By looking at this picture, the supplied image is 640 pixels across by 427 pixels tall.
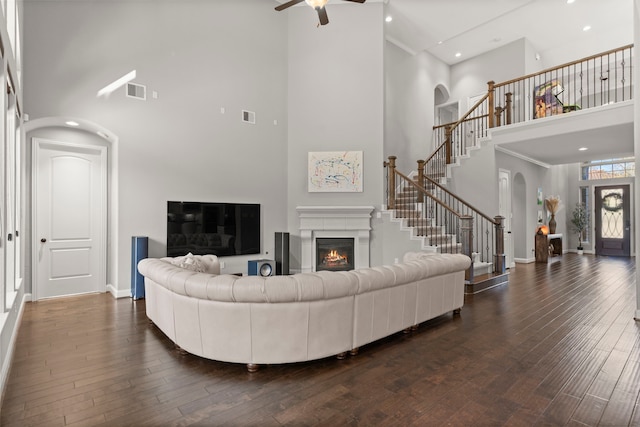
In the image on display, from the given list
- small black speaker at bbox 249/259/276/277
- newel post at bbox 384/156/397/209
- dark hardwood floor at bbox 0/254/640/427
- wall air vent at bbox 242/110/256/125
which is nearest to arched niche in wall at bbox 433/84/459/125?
newel post at bbox 384/156/397/209

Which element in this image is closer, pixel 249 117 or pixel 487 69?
pixel 249 117

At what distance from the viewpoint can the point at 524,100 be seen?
8.80 metres

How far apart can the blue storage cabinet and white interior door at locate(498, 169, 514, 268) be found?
7.56m

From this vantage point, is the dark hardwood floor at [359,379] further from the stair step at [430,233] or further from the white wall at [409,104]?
the white wall at [409,104]

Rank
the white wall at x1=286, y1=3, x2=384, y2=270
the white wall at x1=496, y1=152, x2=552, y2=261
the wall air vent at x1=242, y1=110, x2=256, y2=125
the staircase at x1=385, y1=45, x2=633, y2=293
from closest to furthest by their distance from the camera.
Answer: the staircase at x1=385, y1=45, x2=633, y2=293 < the wall air vent at x1=242, y1=110, x2=256, y2=125 < the white wall at x1=286, y1=3, x2=384, y2=270 < the white wall at x1=496, y1=152, x2=552, y2=261

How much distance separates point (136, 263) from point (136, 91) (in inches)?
104

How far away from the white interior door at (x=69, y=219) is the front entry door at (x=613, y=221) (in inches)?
533

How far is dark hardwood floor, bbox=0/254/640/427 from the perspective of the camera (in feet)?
6.94

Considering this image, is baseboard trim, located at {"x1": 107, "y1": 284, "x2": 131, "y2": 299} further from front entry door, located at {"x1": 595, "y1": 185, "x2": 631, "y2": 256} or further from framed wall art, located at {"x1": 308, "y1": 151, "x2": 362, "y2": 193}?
front entry door, located at {"x1": 595, "y1": 185, "x2": 631, "y2": 256}

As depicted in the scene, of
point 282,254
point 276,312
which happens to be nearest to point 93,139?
point 282,254

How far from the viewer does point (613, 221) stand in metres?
10.8

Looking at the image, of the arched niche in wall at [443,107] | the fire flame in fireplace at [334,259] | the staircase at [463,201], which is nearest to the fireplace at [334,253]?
the fire flame in fireplace at [334,259]

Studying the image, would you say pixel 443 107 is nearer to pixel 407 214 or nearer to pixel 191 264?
pixel 407 214

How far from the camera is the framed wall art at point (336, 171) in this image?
23.3 ft
